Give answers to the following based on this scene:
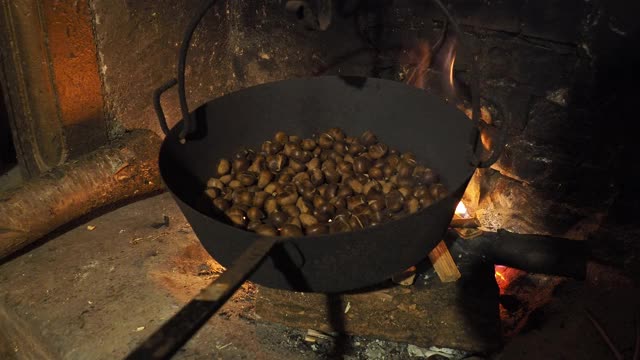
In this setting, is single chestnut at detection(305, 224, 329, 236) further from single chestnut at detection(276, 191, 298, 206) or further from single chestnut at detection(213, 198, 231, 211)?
single chestnut at detection(213, 198, 231, 211)

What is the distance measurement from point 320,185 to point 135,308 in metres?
1.09

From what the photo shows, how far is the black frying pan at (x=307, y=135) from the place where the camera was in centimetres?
152

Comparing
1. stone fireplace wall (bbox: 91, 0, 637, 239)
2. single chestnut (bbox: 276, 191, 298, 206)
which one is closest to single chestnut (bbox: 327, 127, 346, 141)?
single chestnut (bbox: 276, 191, 298, 206)

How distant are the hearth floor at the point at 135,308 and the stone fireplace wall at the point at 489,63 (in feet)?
2.11

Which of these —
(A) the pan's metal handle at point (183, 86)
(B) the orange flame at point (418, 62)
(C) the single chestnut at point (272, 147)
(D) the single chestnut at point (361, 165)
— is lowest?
(D) the single chestnut at point (361, 165)

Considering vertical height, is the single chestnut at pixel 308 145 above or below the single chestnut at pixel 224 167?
above

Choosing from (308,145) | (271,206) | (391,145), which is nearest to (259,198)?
(271,206)

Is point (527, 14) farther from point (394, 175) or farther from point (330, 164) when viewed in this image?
point (330, 164)

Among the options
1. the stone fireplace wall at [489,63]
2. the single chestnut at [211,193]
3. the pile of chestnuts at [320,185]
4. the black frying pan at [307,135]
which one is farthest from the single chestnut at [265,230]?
the stone fireplace wall at [489,63]

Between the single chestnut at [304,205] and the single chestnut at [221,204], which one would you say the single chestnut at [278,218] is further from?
the single chestnut at [221,204]

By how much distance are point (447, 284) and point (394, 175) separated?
62 cm

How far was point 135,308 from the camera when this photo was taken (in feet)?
8.39

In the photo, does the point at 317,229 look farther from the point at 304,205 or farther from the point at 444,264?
the point at 444,264

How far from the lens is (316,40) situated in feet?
11.8
